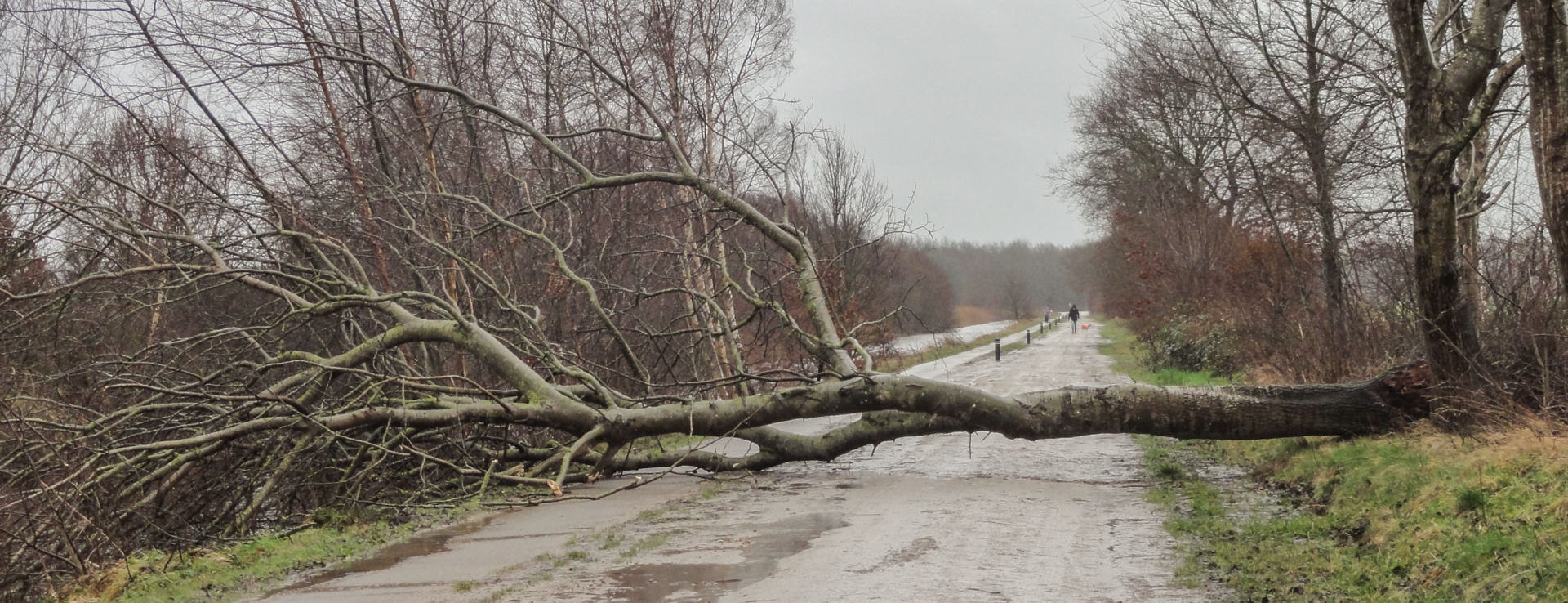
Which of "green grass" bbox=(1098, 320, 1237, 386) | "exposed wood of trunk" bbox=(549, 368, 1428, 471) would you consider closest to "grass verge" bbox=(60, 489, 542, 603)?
"exposed wood of trunk" bbox=(549, 368, 1428, 471)

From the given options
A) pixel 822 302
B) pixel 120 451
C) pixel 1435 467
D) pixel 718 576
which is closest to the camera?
pixel 718 576

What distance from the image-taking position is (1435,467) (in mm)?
7617


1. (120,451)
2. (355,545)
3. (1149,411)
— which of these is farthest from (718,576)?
(1149,411)

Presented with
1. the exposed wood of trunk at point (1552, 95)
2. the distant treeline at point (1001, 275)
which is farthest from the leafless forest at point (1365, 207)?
the distant treeline at point (1001, 275)

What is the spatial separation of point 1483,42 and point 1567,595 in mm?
6252

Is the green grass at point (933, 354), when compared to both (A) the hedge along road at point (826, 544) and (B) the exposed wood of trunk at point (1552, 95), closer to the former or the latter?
(A) the hedge along road at point (826, 544)

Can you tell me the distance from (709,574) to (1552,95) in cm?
583

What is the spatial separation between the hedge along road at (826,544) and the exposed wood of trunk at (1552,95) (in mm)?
3113

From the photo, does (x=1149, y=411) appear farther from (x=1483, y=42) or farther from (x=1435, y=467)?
(x=1483, y=42)

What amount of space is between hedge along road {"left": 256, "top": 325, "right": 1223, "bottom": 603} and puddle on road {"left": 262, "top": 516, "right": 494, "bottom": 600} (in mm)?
28

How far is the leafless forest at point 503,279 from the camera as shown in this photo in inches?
359

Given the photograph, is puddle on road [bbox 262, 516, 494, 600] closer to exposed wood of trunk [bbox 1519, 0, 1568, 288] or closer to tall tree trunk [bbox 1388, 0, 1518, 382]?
exposed wood of trunk [bbox 1519, 0, 1568, 288]

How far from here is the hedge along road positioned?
635 cm

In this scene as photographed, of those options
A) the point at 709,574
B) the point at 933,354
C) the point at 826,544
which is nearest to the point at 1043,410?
the point at 826,544
